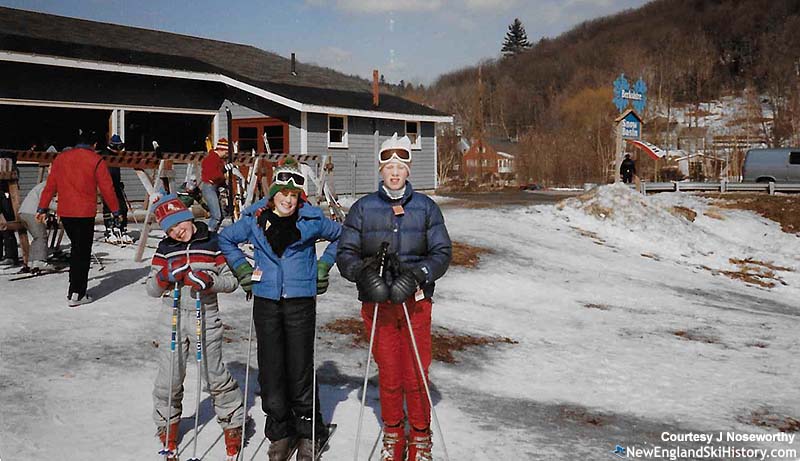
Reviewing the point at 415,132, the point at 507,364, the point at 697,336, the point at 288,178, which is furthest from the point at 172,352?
the point at 415,132

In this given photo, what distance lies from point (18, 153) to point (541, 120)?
129 m

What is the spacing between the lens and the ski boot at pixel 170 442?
4652 mm

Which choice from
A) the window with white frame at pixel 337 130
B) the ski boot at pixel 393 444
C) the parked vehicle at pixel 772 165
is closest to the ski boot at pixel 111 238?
the ski boot at pixel 393 444

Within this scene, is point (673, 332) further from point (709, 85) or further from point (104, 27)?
point (709, 85)

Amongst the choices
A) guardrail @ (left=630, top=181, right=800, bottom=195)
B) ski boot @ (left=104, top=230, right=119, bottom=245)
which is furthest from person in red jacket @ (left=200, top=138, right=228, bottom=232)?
guardrail @ (left=630, top=181, right=800, bottom=195)

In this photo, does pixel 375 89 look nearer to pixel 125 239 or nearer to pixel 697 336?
pixel 125 239

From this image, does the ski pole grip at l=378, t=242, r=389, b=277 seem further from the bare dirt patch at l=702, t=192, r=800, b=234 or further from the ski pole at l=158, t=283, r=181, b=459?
the bare dirt patch at l=702, t=192, r=800, b=234

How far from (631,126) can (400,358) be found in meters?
20.9

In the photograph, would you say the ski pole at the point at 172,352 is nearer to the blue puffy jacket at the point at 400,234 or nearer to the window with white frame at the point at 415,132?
the blue puffy jacket at the point at 400,234

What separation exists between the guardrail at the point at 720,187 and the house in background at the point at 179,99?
8528 mm

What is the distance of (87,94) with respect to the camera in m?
19.2

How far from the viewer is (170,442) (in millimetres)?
4738

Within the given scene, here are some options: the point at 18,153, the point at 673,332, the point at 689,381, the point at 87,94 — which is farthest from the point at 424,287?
the point at 87,94

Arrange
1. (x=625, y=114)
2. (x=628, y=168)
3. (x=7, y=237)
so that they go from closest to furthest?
(x=7, y=237) < (x=625, y=114) < (x=628, y=168)
